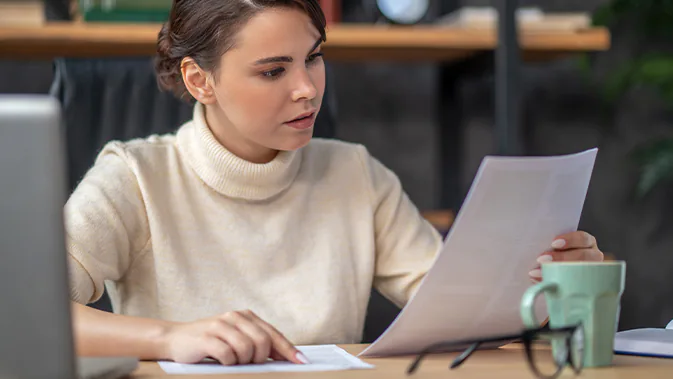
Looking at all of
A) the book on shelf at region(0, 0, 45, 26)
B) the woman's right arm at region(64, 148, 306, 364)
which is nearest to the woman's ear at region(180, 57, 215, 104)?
the woman's right arm at region(64, 148, 306, 364)

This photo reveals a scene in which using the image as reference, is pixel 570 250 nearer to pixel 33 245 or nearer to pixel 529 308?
pixel 529 308

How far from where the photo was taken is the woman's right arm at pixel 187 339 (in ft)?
2.56

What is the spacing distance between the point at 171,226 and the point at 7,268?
721 millimetres

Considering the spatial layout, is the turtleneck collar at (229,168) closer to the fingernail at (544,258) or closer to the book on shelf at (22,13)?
the fingernail at (544,258)

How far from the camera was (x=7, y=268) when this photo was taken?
0.51 meters

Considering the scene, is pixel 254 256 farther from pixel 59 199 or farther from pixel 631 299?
pixel 631 299

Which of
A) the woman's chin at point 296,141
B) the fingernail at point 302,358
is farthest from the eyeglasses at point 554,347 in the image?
the woman's chin at point 296,141

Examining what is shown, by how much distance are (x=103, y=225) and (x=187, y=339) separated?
0.36 metres

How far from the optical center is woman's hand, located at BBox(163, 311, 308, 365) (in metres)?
0.78

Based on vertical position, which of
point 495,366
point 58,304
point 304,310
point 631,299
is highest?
point 58,304

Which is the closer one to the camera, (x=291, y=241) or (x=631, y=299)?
(x=291, y=241)

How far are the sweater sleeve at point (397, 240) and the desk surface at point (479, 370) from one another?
438 millimetres

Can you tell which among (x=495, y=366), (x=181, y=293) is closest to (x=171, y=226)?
(x=181, y=293)

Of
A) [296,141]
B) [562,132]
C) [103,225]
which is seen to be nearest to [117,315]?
[103,225]
